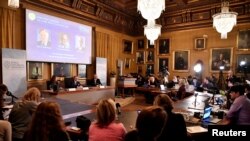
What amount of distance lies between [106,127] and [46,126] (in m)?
0.63

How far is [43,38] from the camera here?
815 cm

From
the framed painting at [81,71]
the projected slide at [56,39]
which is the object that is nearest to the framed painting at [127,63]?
the projected slide at [56,39]

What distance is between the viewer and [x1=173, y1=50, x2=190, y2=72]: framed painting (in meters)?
11.5

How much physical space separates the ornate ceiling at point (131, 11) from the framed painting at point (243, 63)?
1.79 m

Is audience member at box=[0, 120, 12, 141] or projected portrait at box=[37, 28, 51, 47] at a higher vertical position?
projected portrait at box=[37, 28, 51, 47]

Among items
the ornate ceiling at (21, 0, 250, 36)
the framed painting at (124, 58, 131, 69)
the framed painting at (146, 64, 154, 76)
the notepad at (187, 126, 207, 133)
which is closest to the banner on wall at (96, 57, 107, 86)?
the ornate ceiling at (21, 0, 250, 36)

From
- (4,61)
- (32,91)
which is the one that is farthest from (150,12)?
(4,61)

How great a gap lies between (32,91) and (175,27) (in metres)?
10.6

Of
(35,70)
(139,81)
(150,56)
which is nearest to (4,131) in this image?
(35,70)

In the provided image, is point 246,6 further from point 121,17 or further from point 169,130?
point 169,130

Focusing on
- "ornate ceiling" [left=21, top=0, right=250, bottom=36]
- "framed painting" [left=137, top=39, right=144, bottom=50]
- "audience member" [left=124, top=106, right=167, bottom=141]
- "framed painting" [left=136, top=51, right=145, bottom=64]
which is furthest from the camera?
"framed painting" [left=137, top=39, right=144, bottom=50]

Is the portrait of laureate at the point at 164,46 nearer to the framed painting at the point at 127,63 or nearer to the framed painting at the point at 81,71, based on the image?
the framed painting at the point at 127,63

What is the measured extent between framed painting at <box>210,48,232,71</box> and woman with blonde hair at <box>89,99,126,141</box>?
9866 mm

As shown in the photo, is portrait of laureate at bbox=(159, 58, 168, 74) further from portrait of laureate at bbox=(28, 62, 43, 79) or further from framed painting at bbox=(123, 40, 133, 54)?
portrait of laureate at bbox=(28, 62, 43, 79)
